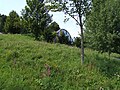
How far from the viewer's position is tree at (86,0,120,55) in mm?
18281

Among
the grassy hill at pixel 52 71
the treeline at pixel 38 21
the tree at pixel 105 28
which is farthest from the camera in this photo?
the treeline at pixel 38 21

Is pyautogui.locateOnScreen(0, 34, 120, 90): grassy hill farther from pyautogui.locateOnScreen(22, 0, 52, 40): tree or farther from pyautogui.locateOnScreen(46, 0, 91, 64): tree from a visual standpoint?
pyautogui.locateOnScreen(22, 0, 52, 40): tree

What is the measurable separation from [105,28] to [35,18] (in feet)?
49.4

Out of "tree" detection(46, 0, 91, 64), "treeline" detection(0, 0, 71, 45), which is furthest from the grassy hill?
"treeline" detection(0, 0, 71, 45)

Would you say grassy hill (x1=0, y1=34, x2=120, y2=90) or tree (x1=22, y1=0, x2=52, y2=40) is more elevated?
tree (x1=22, y1=0, x2=52, y2=40)

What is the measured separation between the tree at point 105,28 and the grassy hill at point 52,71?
2.51 meters

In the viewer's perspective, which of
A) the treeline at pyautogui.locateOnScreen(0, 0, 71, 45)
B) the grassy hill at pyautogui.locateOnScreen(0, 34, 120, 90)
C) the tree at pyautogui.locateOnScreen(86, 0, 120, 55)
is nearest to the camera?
the grassy hill at pyautogui.locateOnScreen(0, 34, 120, 90)

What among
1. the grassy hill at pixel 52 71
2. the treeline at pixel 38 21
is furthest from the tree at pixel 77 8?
the treeline at pixel 38 21

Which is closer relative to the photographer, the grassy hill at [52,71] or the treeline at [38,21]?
the grassy hill at [52,71]

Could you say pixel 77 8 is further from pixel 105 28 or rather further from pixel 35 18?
pixel 35 18

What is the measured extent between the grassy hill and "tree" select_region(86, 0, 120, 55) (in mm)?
2513

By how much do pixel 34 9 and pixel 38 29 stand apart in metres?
2.40

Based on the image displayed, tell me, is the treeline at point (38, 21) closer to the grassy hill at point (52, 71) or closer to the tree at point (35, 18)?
the tree at point (35, 18)

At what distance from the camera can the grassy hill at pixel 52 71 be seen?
1155 centimetres
